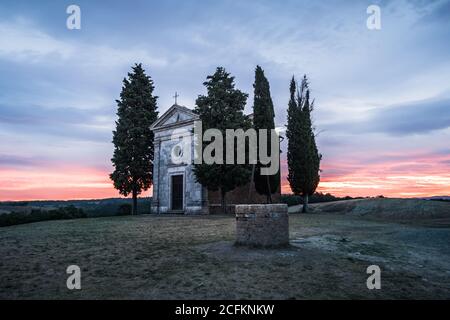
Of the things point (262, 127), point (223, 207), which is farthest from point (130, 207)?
point (262, 127)

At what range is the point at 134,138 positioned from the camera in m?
22.9

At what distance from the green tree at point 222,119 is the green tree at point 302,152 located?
15.3ft

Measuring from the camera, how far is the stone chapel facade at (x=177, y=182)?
65.5 feet

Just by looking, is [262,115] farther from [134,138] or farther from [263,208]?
[263,208]

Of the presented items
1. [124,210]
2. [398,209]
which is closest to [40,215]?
[124,210]

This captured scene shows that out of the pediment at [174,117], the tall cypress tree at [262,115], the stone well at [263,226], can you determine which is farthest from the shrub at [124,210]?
the stone well at [263,226]

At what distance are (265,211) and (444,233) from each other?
641 cm

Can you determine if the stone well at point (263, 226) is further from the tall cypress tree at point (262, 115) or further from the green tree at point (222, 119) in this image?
the tall cypress tree at point (262, 115)

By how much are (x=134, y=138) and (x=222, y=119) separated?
868cm
